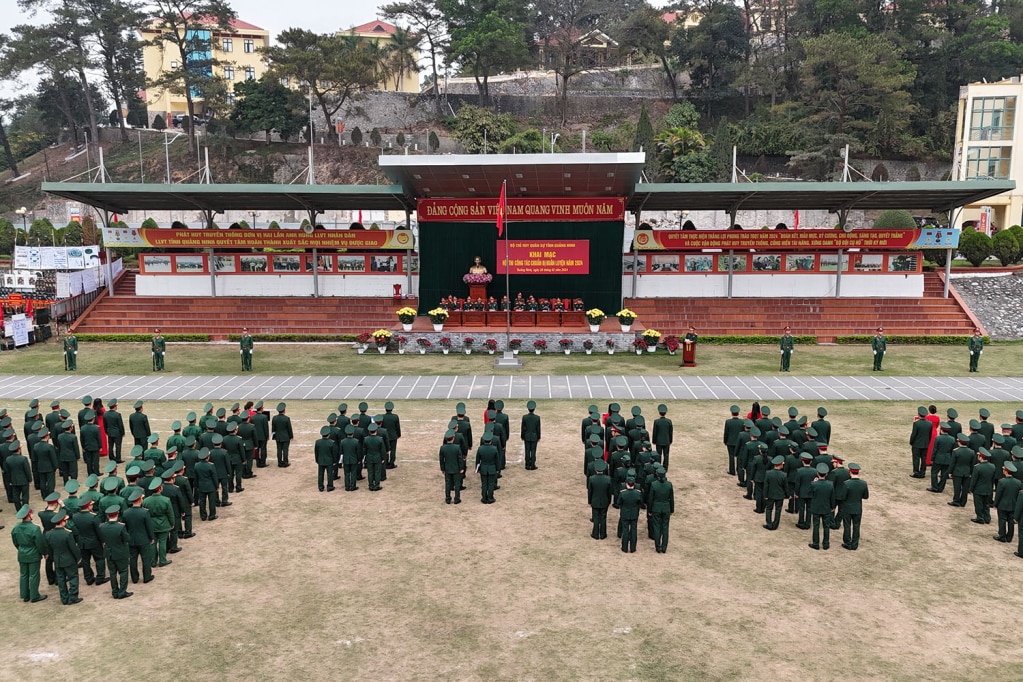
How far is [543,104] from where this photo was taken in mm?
69438

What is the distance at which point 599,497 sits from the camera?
32.9 ft

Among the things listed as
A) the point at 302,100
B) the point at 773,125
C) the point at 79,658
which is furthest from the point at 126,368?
the point at 773,125

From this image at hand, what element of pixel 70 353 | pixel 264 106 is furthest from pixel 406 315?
pixel 264 106

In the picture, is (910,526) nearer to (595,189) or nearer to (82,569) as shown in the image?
(82,569)

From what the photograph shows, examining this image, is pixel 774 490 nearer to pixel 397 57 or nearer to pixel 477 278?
pixel 477 278

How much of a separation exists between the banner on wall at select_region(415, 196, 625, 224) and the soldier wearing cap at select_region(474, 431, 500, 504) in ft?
58.8

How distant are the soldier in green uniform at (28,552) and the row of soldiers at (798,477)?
31.1ft

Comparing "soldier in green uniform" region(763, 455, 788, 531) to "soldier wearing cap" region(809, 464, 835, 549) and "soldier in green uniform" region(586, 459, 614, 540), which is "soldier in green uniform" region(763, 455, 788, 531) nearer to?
"soldier wearing cap" region(809, 464, 835, 549)

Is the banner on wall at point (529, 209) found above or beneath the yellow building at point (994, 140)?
beneath

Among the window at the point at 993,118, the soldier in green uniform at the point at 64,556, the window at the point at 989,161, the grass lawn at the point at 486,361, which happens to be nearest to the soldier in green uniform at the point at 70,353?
the grass lawn at the point at 486,361

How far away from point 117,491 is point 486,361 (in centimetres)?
1493

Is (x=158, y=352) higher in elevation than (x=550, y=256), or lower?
lower

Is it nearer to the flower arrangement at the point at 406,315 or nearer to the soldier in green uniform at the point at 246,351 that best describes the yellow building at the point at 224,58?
the flower arrangement at the point at 406,315

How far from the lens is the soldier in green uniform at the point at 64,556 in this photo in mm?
8266
